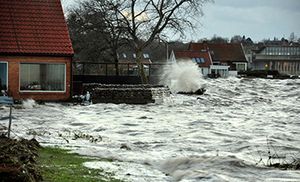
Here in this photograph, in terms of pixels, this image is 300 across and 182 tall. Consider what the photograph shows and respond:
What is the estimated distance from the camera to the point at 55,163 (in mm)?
10312

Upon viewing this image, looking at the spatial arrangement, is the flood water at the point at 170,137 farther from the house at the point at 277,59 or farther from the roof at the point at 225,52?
the house at the point at 277,59

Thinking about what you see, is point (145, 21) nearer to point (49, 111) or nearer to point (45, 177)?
point (49, 111)

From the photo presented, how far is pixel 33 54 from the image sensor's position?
2944 centimetres

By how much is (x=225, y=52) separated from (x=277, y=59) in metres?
34.0

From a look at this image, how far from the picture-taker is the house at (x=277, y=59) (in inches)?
5217

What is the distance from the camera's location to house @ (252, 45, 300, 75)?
132 meters

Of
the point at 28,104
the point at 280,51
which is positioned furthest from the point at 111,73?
the point at 280,51

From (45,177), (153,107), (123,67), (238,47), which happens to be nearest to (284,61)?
(238,47)

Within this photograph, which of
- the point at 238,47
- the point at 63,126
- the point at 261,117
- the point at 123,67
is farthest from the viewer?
the point at 238,47

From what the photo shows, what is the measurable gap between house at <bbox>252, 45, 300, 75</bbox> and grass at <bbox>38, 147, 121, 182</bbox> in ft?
402

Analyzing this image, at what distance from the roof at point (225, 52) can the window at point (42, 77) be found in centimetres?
7483

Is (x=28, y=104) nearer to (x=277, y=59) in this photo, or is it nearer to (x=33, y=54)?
(x=33, y=54)

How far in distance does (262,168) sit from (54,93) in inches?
800

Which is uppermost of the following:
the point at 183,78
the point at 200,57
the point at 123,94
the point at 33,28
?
the point at 33,28
